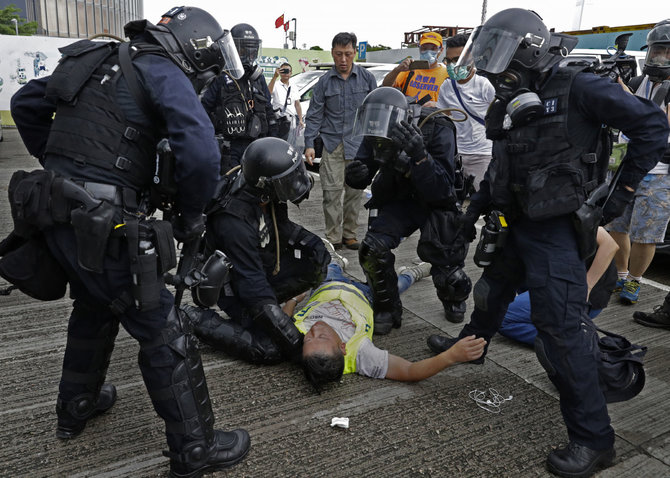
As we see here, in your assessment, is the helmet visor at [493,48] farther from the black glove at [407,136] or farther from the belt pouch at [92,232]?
the belt pouch at [92,232]

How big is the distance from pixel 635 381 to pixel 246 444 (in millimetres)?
1947

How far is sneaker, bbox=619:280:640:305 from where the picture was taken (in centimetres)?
410

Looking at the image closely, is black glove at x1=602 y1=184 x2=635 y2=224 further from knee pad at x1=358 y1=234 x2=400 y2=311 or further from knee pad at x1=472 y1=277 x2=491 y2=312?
knee pad at x1=358 y1=234 x2=400 y2=311

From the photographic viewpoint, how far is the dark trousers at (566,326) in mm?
2242

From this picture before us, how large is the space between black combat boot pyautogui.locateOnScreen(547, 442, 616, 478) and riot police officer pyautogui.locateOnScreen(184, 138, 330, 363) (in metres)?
1.44

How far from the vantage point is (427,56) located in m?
5.60

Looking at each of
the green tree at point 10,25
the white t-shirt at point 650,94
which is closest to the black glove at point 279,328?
the white t-shirt at point 650,94

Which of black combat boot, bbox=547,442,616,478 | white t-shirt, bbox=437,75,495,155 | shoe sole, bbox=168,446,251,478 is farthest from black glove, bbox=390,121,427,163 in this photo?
white t-shirt, bbox=437,75,495,155

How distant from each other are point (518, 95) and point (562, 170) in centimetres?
40

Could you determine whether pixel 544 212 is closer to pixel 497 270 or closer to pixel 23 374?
pixel 497 270

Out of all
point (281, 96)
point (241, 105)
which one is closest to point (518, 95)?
point (241, 105)

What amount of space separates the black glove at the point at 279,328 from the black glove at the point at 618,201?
1.76m

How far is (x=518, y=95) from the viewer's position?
2330 mm

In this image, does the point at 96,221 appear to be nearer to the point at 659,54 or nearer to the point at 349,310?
the point at 349,310
